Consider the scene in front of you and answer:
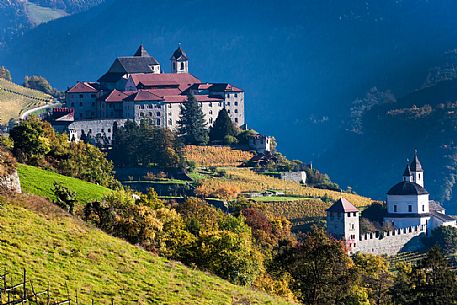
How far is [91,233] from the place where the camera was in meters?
32.8

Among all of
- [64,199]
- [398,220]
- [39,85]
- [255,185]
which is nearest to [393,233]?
[398,220]

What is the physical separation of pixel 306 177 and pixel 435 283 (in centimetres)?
5168

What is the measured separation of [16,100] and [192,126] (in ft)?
90.7

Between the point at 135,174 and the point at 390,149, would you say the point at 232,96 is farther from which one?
the point at 390,149

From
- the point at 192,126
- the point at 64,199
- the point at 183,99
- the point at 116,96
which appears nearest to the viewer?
the point at 64,199

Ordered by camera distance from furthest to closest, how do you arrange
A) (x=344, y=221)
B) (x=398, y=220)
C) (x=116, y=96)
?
(x=116, y=96), (x=398, y=220), (x=344, y=221)

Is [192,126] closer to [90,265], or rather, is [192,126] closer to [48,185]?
[48,185]

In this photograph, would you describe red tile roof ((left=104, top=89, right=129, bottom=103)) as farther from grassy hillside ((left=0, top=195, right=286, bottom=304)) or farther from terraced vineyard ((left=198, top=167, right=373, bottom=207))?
grassy hillside ((left=0, top=195, right=286, bottom=304))

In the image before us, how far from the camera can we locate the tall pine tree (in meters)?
92.2

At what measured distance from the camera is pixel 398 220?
85.1 m

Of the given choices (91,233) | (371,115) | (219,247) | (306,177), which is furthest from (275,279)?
(371,115)

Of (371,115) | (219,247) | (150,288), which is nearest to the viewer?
(150,288)

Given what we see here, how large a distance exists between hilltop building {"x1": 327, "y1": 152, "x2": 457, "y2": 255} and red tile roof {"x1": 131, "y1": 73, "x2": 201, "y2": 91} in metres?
18.9

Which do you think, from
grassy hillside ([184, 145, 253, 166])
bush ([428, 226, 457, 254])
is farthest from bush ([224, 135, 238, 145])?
bush ([428, 226, 457, 254])
